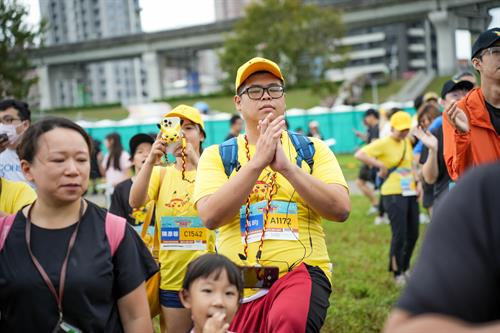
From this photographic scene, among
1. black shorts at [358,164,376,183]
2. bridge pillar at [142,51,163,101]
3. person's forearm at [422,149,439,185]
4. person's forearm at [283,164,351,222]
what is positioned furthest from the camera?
bridge pillar at [142,51,163,101]

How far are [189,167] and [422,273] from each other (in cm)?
384

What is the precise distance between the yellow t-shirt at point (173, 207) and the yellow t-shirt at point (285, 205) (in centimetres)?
110

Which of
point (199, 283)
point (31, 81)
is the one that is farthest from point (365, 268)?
point (31, 81)

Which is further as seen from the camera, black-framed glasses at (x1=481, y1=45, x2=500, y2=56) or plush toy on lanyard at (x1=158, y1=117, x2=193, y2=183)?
plush toy on lanyard at (x1=158, y1=117, x2=193, y2=183)

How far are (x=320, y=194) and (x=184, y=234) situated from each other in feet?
5.79

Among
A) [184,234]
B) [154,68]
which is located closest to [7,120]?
[184,234]

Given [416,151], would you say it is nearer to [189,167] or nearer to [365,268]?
[365,268]

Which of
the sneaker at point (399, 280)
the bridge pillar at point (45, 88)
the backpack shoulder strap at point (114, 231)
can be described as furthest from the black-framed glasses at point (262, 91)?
the bridge pillar at point (45, 88)

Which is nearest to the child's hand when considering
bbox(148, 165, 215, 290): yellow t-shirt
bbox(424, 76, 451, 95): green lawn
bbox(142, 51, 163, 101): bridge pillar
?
bbox(148, 165, 215, 290): yellow t-shirt

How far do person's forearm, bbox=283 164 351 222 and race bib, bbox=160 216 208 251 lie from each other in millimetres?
1572

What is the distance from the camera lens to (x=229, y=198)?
3795 mm

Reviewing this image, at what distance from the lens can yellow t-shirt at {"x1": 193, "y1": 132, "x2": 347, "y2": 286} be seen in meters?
3.93

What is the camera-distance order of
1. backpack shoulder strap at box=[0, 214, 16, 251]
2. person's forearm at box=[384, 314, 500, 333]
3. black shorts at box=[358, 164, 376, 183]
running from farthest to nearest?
black shorts at box=[358, 164, 376, 183], backpack shoulder strap at box=[0, 214, 16, 251], person's forearm at box=[384, 314, 500, 333]

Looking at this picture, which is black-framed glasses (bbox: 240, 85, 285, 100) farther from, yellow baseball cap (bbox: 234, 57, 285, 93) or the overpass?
the overpass
